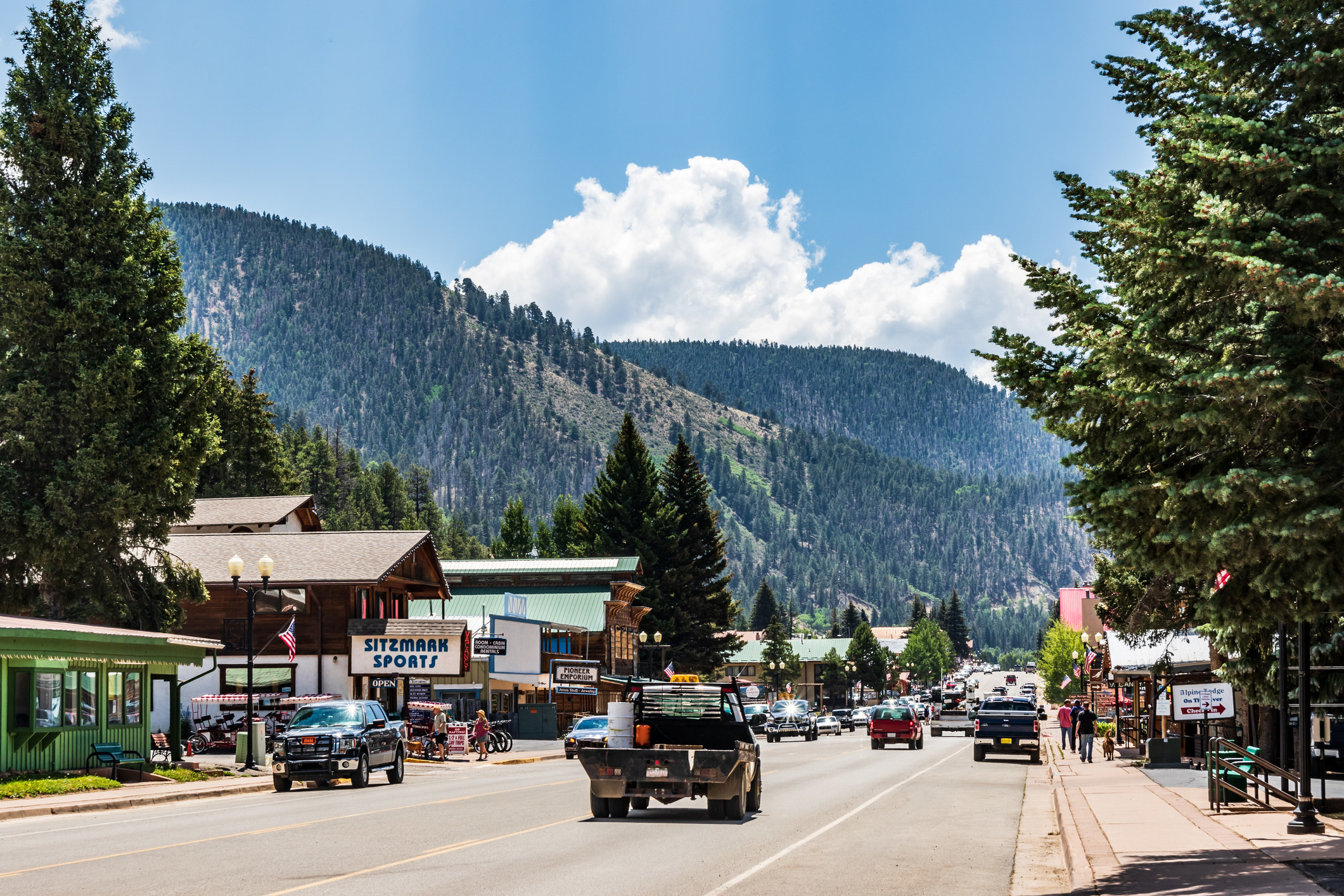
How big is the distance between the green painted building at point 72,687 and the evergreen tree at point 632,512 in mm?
58307

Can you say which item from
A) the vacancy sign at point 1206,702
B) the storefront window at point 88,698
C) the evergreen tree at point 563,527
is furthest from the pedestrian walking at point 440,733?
the evergreen tree at point 563,527

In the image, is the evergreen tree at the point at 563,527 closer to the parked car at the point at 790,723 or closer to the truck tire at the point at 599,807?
the parked car at the point at 790,723

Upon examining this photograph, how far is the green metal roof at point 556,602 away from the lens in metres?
73.8

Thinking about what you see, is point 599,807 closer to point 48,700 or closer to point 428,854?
point 428,854

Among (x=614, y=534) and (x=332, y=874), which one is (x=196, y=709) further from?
(x=614, y=534)

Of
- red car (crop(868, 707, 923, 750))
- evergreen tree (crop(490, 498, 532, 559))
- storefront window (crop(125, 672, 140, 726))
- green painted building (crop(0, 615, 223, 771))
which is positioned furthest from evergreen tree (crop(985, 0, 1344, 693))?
evergreen tree (crop(490, 498, 532, 559))

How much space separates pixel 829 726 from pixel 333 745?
200ft

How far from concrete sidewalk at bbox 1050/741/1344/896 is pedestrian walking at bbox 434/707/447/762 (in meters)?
24.3

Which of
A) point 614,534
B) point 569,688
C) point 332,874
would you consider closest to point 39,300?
point 332,874

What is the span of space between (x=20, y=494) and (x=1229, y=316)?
34173 mm

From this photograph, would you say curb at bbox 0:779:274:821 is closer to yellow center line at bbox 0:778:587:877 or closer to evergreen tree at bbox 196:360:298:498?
yellow center line at bbox 0:778:587:877

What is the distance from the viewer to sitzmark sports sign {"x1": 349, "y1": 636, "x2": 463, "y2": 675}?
50.2 m

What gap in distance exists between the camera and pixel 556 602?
80438 millimetres

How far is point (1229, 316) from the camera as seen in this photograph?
1203cm
